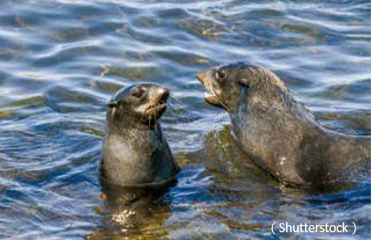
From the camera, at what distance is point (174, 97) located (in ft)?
41.1

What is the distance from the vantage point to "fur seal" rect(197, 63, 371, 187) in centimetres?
995

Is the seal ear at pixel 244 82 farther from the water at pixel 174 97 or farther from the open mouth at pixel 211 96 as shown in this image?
the water at pixel 174 97

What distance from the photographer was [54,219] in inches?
353

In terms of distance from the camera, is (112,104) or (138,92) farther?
(112,104)

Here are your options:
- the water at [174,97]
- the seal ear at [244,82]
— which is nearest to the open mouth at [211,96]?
the seal ear at [244,82]

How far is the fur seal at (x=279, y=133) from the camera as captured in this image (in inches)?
392

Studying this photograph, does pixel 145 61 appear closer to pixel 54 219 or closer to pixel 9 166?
pixel 9 166

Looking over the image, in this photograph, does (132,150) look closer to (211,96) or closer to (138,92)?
(138,92)

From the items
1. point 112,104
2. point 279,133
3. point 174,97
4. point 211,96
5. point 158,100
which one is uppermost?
point 158,100

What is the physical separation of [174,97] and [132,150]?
2.84 m

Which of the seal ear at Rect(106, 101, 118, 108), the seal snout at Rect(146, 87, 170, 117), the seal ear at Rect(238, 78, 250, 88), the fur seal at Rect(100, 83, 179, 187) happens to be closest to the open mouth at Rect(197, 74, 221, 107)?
the seal ear at Rect(238, 78, 250, 88)

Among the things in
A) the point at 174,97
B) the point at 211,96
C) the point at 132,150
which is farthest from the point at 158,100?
the point at 174,97

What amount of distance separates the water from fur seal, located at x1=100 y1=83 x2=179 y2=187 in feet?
0.84

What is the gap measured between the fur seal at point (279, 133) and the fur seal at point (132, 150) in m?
1.04
